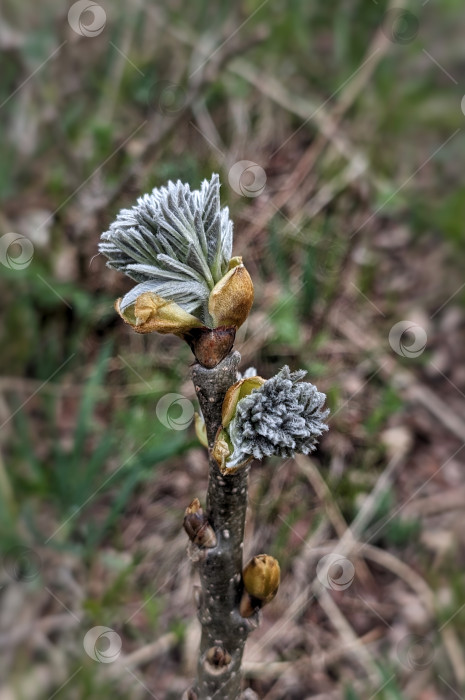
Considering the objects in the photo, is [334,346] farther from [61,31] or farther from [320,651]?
[61,31]

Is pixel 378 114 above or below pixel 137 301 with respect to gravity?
above

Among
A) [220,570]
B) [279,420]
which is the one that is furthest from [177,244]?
[220,570]

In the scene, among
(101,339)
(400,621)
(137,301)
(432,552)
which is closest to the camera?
(137,301)

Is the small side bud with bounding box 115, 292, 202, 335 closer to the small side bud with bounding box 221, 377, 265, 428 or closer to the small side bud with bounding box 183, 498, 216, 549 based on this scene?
the small side bud with bounding box 221, 377, 265, 428

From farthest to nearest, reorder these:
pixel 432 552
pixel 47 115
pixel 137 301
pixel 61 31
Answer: pixel 61 31 < pixel 47 115 < pixel 432 552 < pixel 137 301

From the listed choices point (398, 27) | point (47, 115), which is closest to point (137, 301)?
point (47, 115)

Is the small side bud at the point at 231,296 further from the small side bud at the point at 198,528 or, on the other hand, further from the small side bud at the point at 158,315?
the small side bud at the point at 198,528

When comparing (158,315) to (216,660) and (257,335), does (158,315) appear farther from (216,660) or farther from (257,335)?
(257,335)
